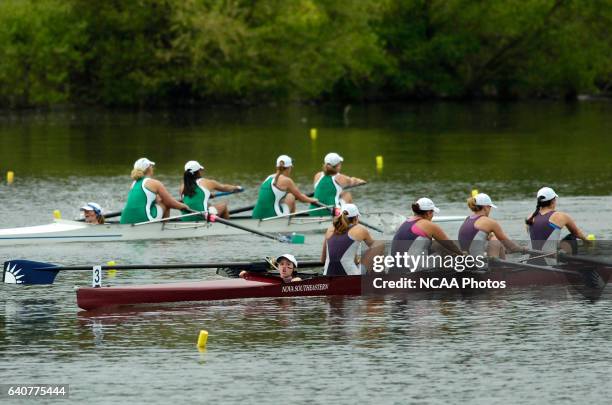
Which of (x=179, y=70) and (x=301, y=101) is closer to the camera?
(x=179, y=70)

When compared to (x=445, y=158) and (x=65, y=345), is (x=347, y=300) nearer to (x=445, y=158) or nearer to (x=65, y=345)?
(x=65, y=345)

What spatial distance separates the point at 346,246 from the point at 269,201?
814 centimetres

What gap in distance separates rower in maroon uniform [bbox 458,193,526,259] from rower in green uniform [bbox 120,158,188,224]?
774cm

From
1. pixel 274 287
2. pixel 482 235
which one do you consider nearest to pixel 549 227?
pixel 482 235

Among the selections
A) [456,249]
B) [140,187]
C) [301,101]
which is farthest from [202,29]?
[456,249]

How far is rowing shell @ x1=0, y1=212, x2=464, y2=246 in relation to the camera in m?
26.8

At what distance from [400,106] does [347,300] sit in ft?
241

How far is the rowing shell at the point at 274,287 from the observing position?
20.1 metres

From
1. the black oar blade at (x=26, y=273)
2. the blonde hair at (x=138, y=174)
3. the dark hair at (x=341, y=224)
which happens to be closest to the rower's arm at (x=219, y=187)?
the blonde hair at (x=138, y=174)

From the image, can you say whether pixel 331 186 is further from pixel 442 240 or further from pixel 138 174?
pixel 442 240

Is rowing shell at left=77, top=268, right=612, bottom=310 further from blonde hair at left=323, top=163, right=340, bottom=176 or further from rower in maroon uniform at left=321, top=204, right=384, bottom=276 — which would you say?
blonde hair at left=323, top=163, right=340, bottom=176

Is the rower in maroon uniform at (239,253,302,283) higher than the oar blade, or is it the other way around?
the rower in maroon uniform at (239,253,302,283)

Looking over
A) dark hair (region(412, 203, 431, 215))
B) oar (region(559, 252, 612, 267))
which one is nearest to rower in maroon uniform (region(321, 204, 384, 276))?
dark hair (region(412, 203, 431, 215))

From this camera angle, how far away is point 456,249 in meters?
21.1
